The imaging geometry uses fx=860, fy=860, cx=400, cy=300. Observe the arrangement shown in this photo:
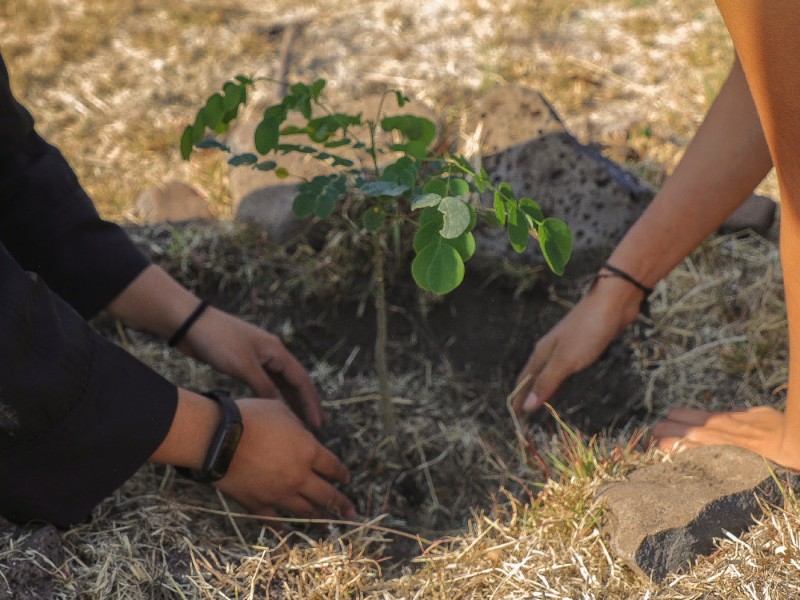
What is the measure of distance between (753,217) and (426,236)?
169 centimetres

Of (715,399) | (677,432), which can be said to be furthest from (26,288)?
(715,399)

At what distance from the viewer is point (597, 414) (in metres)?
2.37

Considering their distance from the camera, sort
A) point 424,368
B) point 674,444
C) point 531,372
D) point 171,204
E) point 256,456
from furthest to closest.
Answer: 1. point 171,204
2. point 424,368
3. point 531,372
4. point 674,444
5. point 256,456

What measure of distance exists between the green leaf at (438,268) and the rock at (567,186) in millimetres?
1016

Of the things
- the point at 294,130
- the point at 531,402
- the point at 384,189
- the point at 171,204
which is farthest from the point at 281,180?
the point at 384,189

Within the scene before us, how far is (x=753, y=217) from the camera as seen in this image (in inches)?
109

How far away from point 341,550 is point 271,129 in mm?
934

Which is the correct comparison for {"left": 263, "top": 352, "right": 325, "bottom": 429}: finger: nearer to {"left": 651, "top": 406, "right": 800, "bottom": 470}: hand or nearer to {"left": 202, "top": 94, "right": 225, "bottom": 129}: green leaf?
{"left": 202, "top": 94, "right": 225, "bottom": 129}: green leaf

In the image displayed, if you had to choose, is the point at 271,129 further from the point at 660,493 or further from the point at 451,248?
the point at 660,493

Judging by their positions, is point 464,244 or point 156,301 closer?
point 464,244

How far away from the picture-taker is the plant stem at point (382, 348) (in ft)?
6.48

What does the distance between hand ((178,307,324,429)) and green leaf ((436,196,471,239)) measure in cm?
90

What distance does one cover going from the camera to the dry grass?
5.68ft

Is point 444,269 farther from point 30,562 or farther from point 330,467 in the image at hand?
point 30,562
